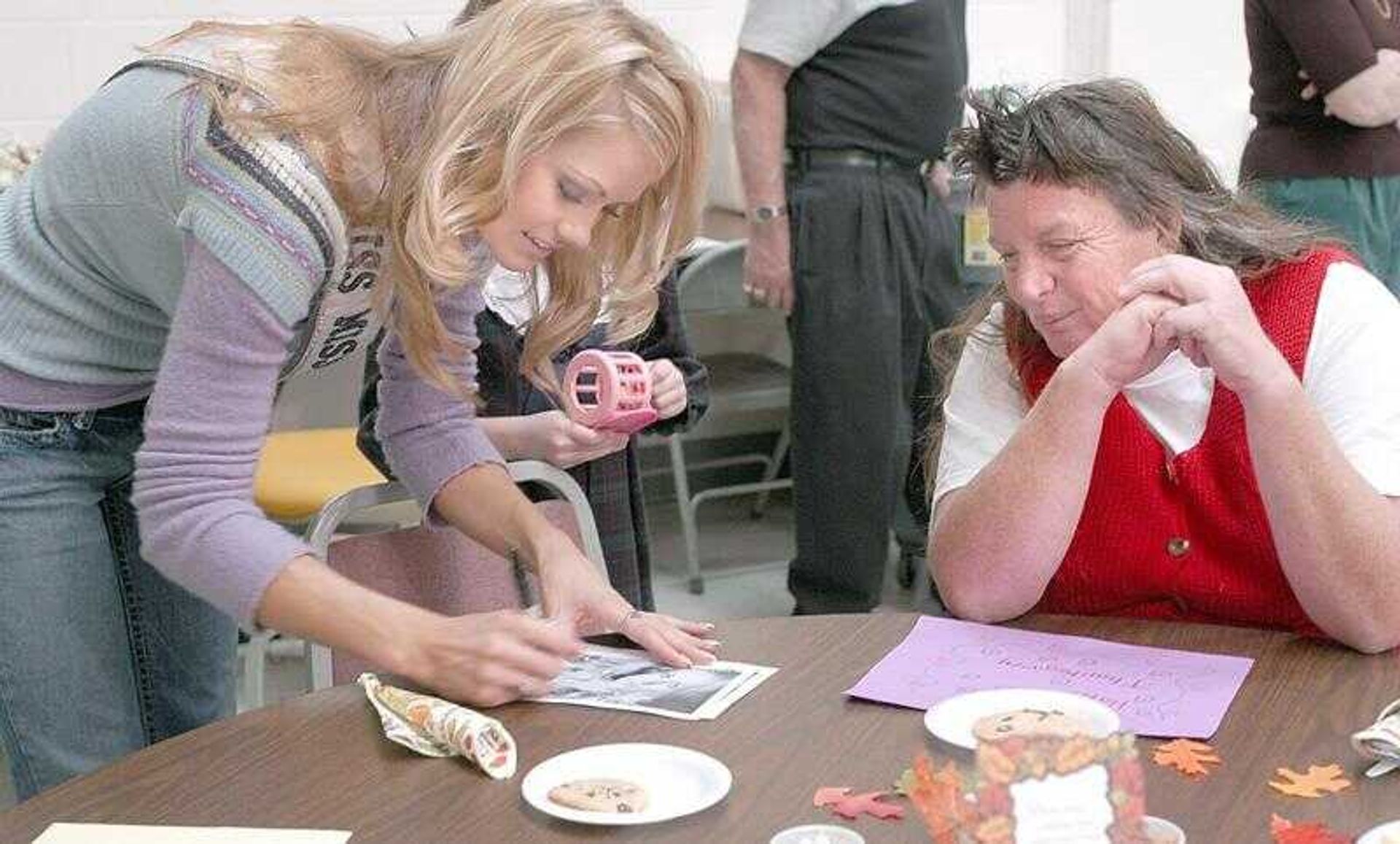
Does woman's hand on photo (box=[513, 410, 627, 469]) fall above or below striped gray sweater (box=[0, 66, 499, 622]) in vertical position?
below

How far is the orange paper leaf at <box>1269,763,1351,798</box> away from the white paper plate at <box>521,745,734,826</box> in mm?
393

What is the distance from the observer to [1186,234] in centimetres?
176

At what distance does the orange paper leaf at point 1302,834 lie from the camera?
1.17m

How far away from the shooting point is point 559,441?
6.97 ft

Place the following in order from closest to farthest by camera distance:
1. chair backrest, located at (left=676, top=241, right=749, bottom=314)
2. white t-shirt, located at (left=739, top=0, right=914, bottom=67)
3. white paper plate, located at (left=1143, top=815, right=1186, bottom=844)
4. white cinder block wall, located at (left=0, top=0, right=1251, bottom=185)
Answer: white paper plate, located at (left=1143, top=815, right=1186, bottom=844), white t-shirt, located at (left=739, top=0, right=914, bottom=67), white cinder block wall, located at (left=0, top=0, right=1251, bottom=185), chair backrest, located at (left=676, top=241, right=749, bottom=314)

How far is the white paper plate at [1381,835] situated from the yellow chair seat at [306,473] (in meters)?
2.00

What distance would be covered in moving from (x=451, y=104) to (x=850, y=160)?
1938 millimetres

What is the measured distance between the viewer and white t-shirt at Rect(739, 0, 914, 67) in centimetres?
318

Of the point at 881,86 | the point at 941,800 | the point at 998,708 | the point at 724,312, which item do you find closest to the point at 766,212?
the point at 881,86

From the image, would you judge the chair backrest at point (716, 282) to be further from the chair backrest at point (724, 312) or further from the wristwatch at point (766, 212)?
the wristwatch at point (766, 212)

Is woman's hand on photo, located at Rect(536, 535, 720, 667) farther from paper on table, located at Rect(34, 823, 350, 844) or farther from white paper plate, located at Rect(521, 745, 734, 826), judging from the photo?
paper on table, located at Rect(34, 823, 350, 844)

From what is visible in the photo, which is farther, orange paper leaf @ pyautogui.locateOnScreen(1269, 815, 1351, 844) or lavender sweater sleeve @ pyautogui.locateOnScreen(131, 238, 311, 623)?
lavender sweater sleeve @ pyautogui.locateOnScreen(131, 238, 311, 623)

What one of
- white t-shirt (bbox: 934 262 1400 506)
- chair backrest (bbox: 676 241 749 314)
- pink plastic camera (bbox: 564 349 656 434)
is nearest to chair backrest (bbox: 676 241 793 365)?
chair backrest (bbox: 676 241 749 314)

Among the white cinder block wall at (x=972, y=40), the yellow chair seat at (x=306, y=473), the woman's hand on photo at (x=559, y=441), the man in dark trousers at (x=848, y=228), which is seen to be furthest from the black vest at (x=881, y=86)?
the woman's hand on photo at (x=559, y=441)
